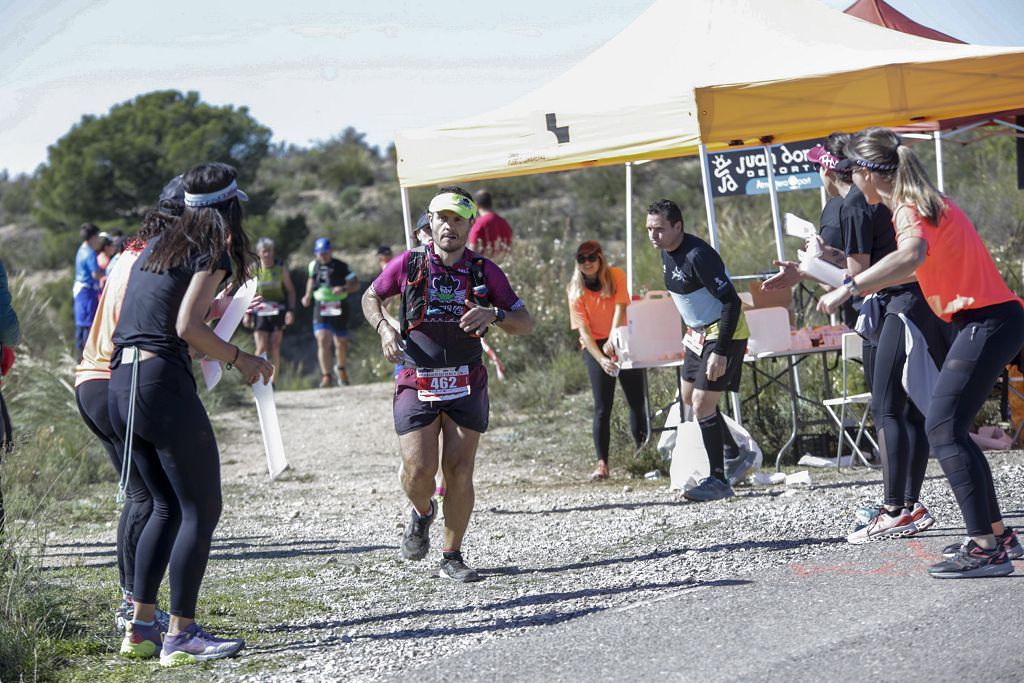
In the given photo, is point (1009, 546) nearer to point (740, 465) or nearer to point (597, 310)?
point (740, 465)

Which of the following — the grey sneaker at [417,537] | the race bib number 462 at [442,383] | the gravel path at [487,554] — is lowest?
the gravel path at [487,554]

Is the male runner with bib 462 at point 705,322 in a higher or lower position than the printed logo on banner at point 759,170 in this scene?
lower

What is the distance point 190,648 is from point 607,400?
201 inches

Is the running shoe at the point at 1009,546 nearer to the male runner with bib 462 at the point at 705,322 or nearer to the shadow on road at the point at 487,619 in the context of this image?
the shadow on road at the point at 487,619

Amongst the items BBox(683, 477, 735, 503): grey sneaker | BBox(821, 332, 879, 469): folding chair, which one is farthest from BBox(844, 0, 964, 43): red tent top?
BBox(683, 477, 735, 503): grey sneaker

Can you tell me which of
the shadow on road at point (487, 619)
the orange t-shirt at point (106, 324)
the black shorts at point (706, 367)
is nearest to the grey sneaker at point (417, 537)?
the shadow on road at point (487, 619)

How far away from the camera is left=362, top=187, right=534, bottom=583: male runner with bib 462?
629 cm

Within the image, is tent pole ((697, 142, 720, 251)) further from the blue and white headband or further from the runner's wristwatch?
the blue and white headband

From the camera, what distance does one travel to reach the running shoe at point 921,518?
21.0 ft

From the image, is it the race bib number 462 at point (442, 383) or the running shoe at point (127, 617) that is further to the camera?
the race bib number 462 at point (442, 383)

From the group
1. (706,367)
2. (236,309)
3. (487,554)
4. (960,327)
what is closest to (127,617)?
(236,309)

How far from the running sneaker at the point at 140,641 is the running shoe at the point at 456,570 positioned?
1694 mm

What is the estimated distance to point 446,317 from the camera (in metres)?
6.35

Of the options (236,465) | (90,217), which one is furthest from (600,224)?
(236,465)
